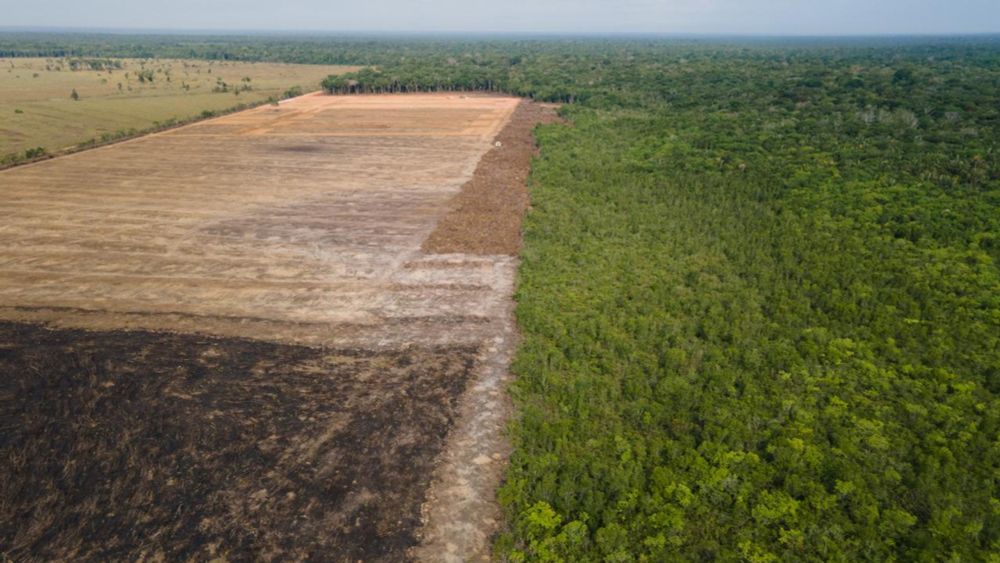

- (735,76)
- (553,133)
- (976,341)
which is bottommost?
(976,341)

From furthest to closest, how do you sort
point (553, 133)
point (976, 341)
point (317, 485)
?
1. point (553, 133)
2. point (976, 341)
3. point (317, 485)

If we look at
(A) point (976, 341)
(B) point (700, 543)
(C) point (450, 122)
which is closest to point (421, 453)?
(B) point (700, 543)

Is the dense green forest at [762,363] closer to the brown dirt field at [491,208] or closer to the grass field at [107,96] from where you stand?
the brown dirt field at [491,208]

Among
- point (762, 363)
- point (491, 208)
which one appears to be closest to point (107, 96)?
point (491, 208)

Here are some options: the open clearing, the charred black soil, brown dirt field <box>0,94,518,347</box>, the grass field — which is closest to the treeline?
the open clearing

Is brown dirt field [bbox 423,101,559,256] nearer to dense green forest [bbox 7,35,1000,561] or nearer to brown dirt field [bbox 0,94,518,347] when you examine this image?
brown dirt field [bbox 0,94,518,347]

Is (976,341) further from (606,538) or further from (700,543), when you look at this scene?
(606,538)

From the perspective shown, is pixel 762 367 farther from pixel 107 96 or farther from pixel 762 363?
pixel 107 96

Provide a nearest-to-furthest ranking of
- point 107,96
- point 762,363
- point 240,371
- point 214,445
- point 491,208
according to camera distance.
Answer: point 214,445, point 762,363, point 240,371, point 491,208, point 107,96

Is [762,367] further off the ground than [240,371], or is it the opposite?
[762,367]
